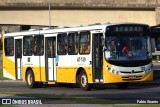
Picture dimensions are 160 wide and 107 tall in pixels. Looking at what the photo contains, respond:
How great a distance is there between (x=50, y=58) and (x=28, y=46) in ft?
6.57

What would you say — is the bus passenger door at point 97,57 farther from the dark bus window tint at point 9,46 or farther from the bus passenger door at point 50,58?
the dark bus window tint at point 9,46

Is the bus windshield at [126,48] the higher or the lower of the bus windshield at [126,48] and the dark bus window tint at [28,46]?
the higher

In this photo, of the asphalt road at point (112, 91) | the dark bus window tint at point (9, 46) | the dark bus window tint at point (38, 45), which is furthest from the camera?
the dark bus window tint at point (9, 46)

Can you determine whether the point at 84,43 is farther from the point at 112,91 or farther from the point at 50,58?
the point at 50,58

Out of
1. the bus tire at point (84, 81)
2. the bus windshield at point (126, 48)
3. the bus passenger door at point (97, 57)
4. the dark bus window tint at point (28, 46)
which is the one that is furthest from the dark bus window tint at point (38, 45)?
the bus windshield at point (126, 48)

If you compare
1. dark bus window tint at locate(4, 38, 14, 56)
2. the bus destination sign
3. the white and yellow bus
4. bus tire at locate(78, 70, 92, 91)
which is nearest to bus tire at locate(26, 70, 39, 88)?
the white and yellow bus

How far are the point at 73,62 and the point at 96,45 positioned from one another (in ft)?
6.15

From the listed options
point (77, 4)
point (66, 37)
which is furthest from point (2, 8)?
point (66, 37)

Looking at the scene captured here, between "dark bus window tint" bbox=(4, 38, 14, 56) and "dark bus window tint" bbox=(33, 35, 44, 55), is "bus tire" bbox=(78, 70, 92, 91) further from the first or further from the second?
"dark bus window tint" bbox=(4, 38, 14, 56)

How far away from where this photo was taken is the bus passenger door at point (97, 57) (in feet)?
83.3

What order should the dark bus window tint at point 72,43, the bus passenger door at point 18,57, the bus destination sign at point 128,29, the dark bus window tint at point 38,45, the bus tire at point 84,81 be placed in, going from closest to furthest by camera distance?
the bus destination sign at point 128,29 < the bus tire at point 84,81 < the dark bus window tint at point 72,43 < the dark bus window tint at point 38,45 < the bus passenger door at point 18,57

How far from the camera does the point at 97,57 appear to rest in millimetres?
25562

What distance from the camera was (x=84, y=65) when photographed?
2611 centimetres

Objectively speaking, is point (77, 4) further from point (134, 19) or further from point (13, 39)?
point (13, 39)
